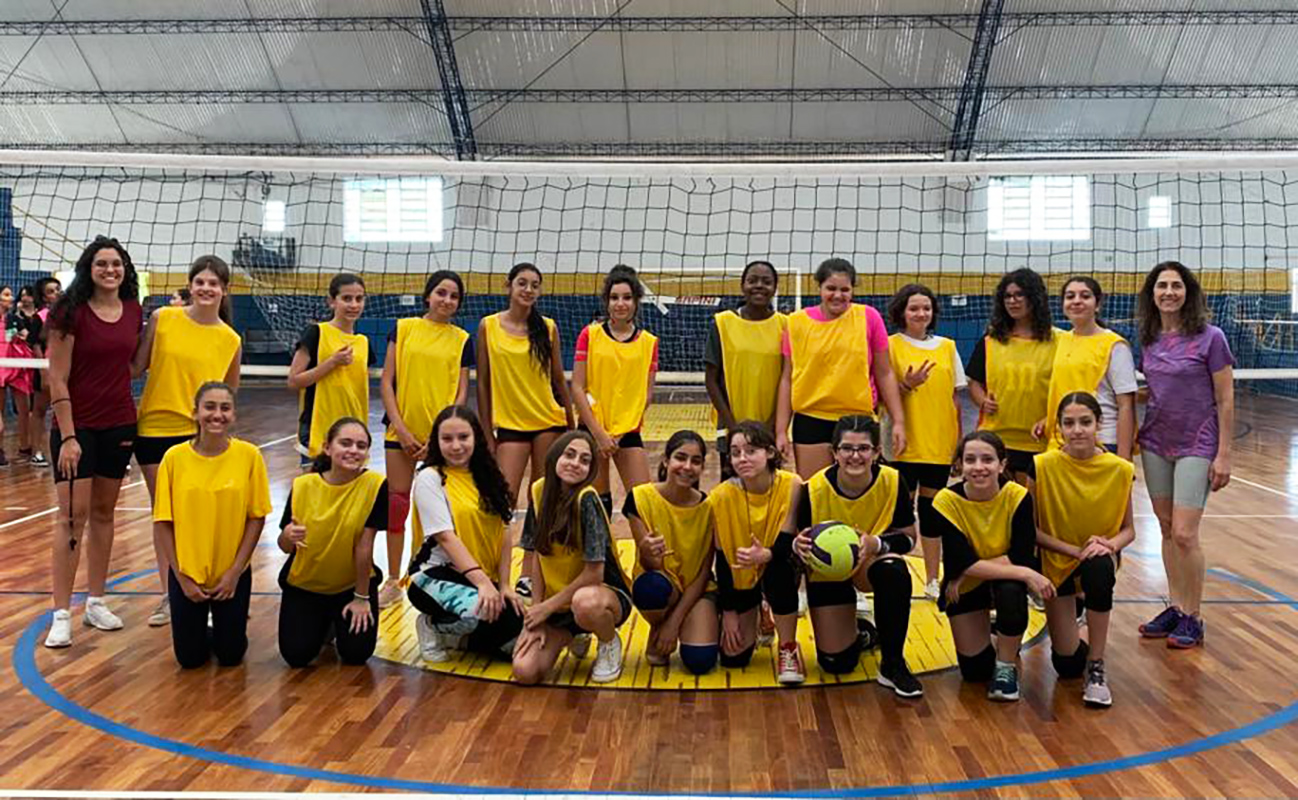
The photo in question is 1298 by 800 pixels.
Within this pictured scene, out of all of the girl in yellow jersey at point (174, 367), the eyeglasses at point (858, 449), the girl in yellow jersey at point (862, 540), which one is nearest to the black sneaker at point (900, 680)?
the girl in yellow jersey at point (862, 540)

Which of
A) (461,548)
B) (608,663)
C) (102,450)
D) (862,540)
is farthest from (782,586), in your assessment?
(102,450)

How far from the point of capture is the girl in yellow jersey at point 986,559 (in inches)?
132

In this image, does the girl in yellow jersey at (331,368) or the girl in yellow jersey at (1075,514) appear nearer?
the girl in yellow jersey at (1075,514)

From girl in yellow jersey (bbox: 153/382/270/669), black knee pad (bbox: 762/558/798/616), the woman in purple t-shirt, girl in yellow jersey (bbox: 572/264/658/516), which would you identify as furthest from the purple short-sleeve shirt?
girl in yellow jersey (bbox: 153/382/270/669)

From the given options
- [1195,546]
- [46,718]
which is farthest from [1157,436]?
[46,718]

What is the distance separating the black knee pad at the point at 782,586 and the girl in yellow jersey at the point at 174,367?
2.05m

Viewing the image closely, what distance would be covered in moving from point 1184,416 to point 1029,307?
649mm

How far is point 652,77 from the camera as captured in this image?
15531 millimetres

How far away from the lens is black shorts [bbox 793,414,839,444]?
409 centimetres

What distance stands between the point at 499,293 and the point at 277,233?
3.83 metres

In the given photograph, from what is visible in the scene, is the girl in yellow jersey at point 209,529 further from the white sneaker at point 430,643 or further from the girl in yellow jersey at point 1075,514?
the girl in yellow jersey at point 1075,514

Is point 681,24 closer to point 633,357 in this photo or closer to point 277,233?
point 277,233

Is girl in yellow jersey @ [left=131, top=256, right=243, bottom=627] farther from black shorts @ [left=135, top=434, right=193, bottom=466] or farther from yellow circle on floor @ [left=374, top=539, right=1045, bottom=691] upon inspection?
yellow circle on floor @ [left=374, top=539, right=1045, bottom=691]

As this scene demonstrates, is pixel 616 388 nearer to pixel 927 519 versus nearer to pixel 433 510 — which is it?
pixel 433 510
